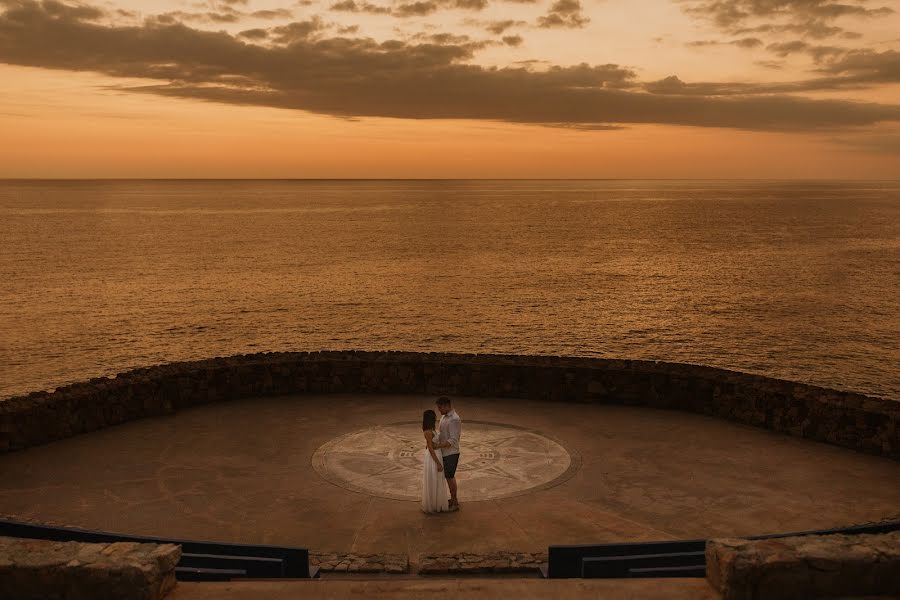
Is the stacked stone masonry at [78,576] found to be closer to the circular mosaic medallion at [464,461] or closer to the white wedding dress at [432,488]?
the white wedding dress at [432,488]

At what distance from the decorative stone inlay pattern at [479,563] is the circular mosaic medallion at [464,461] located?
238 cm

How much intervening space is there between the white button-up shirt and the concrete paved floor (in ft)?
3.67

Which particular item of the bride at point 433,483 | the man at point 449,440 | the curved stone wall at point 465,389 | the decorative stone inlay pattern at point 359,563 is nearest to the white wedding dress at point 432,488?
the bride at point 433,483

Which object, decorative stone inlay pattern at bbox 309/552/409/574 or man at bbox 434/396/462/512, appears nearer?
decorative stone inlay pattern at bbox 309/552/409/574

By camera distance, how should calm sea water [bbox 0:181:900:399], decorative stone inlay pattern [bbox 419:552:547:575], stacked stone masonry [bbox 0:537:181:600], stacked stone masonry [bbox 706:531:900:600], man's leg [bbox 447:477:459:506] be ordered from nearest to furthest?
stacked stone masonry [bbox 0:537:181:600], stacked stone masonry [bbox 706:531:900:600], decorative stone inlay pattern [bbox 419:552:547:575], man's leg [bbox 447:477:459:506], calm sea water [bbox 0:181:900:399]

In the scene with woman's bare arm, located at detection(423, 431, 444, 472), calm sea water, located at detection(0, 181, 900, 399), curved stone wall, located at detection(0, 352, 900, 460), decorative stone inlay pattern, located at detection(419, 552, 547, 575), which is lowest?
calm sea water, located at detection(0, 181, 900, 399)

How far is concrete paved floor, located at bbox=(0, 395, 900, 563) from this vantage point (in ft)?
37.3

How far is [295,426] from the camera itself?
1633cm

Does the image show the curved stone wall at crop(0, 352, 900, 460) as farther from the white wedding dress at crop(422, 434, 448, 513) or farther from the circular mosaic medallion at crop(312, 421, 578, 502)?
the white wedding dress at crop(422, 434, 448, 513)

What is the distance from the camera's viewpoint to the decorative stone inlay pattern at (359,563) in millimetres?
9805

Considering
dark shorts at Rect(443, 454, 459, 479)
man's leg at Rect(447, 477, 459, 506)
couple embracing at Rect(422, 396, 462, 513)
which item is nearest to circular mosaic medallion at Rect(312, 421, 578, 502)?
man's leg at Rect(447, 477, 459, 506)

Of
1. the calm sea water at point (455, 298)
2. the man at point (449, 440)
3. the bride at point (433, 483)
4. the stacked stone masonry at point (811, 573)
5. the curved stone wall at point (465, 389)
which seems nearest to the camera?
the stacked stone masonry at point (811, 573)

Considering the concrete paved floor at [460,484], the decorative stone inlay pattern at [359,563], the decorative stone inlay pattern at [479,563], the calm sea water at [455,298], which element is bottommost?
the calm sea water at [455,298]

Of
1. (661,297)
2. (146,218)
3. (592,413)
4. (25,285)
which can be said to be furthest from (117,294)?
(146,218)
